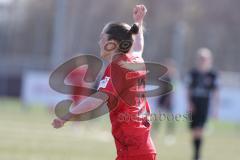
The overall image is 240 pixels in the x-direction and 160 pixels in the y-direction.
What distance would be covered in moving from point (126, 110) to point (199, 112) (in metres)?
8.56

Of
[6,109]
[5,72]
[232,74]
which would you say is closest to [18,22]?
[5,72]

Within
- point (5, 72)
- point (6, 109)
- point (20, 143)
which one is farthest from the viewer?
point (5, 72)

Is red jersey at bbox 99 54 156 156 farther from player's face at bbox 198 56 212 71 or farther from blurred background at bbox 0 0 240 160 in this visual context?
player's face at bbox 198 56 212 71

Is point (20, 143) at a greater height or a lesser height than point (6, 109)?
greater

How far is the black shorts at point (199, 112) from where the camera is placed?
48.0 feet

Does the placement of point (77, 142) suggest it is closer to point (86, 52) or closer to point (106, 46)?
point (106, 46)

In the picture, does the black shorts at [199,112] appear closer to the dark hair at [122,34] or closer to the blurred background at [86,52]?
the blurred background at [86,52]

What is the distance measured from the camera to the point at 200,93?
14.9 m

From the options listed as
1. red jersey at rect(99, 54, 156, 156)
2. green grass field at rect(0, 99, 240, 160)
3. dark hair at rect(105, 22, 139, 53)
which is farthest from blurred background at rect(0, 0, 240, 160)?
dark hair at rect(105, 22, 139, 53)

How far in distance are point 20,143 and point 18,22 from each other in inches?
970

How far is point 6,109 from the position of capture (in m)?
30.8

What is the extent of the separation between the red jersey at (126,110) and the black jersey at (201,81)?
828 centimetres

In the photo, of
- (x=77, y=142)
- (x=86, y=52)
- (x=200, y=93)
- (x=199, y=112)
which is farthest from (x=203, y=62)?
(x=86, y=52)

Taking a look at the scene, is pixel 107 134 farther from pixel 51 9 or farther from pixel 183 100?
pixel 51 9
